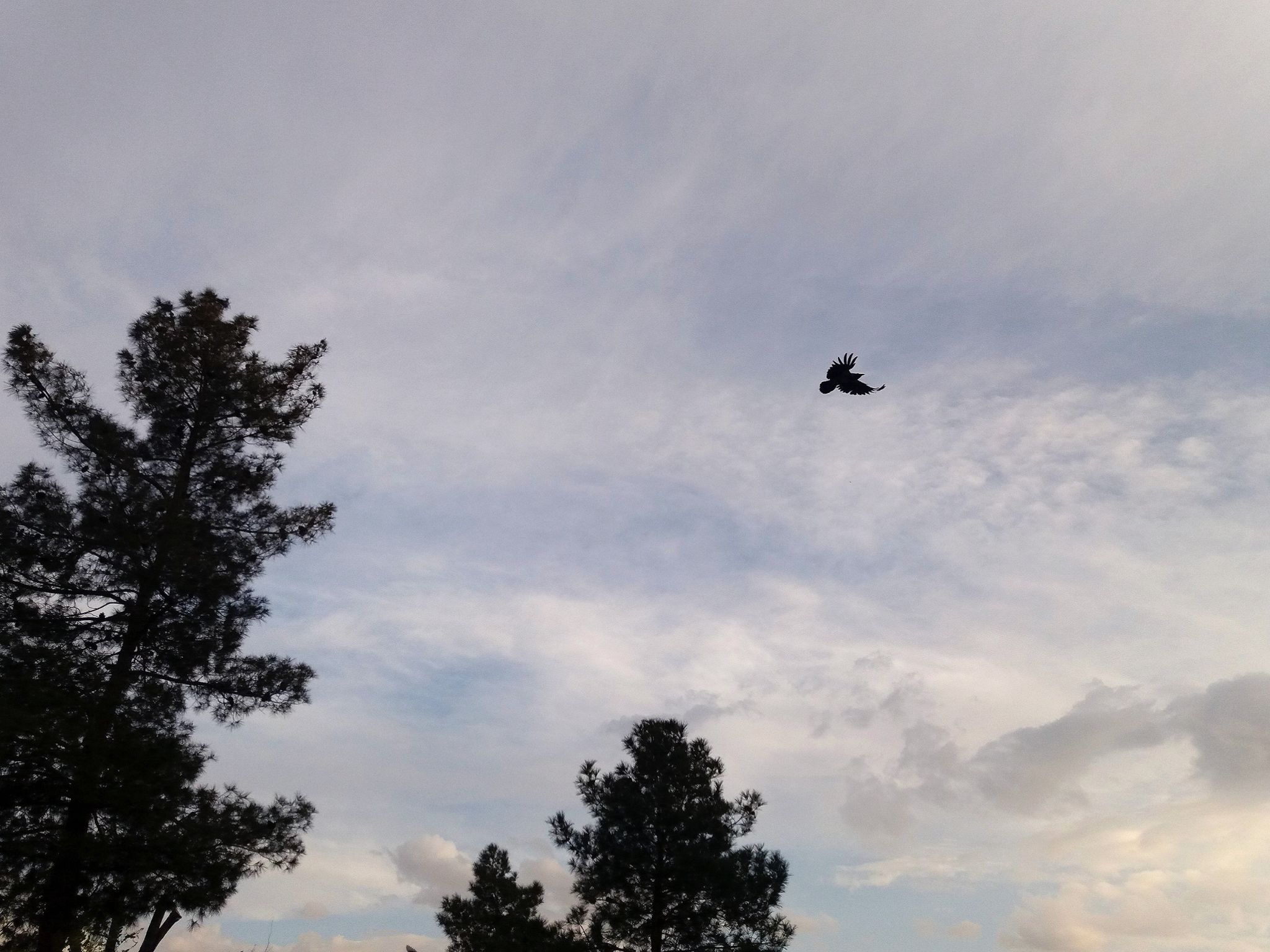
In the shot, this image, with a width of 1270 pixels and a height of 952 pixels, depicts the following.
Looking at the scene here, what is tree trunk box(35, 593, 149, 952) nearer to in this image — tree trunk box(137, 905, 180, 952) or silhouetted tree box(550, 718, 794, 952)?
tree trunk box(137, 905, 180, 952)

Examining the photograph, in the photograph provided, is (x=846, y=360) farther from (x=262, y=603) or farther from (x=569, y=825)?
(x=569, y=825)

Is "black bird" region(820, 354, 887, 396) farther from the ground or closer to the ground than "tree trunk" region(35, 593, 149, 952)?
farther from the ground

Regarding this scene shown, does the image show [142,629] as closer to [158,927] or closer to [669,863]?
[158,927]

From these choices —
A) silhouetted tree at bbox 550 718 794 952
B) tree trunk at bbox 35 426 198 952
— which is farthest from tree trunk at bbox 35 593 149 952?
silhouetted tree at bbox 550 718 794 952

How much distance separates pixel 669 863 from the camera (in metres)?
22.6

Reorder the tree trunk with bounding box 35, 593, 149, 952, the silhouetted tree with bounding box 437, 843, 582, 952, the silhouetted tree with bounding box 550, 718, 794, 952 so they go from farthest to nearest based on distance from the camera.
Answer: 1. the silhouetted tree with bounding box 437, 843, 582, 952
2. the silhouetted tree with bounding box 550, 718, 794, 952
3. the tree trunk with bounding box 35, 593, 149, 952

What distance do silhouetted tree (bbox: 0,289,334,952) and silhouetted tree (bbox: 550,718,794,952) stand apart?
28.5 feet

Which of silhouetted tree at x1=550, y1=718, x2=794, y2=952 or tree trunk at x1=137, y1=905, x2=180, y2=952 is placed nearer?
tree trunk at x1=137, y1=905, x2=180, y2=952

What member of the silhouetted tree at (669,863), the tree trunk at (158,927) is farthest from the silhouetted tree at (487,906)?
the tree trunk at (158,927)

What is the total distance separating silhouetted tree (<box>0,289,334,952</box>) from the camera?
14.8 meters

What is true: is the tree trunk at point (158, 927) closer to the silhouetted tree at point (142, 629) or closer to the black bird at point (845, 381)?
the silhouetted tree at point (142, 629)

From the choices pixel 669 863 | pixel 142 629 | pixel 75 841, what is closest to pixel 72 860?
pixel 75 841

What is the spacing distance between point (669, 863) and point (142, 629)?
13244 mm

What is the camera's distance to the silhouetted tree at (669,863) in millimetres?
22234
